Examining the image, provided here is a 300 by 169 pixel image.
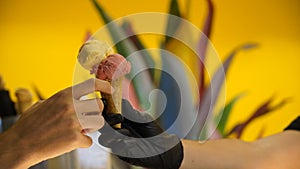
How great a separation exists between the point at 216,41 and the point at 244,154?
80 cm

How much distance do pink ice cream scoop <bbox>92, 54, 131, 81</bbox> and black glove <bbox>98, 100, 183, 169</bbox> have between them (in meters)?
0.06

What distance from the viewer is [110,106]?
0.66 m

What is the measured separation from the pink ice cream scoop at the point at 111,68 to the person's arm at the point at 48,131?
139 mm

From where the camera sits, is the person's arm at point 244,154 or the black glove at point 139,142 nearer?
the black glove at point 139,142

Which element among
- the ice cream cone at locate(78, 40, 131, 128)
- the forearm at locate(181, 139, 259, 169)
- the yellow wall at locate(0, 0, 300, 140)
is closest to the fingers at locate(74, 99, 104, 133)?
the ice cream cone at locate(78, 40, 131, 128)

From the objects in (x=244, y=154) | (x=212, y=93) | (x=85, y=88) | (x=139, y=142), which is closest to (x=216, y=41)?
(x=212, y=93)

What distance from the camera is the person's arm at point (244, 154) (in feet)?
3.12

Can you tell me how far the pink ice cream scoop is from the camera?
2.21ft

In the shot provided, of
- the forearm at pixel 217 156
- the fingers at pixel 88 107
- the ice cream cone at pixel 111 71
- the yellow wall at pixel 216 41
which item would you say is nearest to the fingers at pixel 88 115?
the fingers at pixel 88 107

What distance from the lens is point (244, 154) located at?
39.3 inches

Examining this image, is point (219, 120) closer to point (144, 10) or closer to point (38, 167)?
point (144, 10)

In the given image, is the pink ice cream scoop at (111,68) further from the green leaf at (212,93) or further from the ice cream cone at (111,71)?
the green leaf at (212,93)

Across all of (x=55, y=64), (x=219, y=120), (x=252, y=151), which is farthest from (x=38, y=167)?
(x=219, y=120)

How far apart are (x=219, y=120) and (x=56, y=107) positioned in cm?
126
